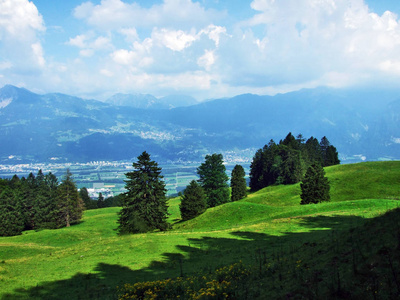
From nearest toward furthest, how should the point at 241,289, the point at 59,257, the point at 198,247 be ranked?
the point at 241,289, the point at 198,247, the point at 59,257

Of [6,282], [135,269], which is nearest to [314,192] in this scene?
[135,269]

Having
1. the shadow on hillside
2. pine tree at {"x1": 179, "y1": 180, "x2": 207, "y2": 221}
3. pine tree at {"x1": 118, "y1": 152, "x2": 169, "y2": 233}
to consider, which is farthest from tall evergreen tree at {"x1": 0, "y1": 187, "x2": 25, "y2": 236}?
the shadow on hillside

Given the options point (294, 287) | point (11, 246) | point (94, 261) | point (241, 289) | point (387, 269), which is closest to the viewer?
point (387, 269)

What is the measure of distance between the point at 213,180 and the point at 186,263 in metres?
53.4

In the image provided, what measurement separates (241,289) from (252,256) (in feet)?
25.1

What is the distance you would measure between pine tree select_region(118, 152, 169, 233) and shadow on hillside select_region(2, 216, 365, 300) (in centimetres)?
1638

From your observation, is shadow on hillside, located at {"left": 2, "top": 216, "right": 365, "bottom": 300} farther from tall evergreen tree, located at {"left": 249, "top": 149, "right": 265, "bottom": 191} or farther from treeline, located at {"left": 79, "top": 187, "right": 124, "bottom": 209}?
treeline, located at {"left": 79, "top": 187, "right": 124, "bottom": 209}

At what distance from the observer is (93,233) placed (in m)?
63.3

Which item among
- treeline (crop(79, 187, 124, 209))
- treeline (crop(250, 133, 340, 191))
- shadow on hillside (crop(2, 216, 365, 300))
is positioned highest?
treeline (crop(250, 133, 340, 191))

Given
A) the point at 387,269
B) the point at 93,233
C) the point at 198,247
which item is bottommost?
the point at 93,233

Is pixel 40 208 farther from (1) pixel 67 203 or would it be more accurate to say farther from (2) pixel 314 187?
(2) pixel 314 187

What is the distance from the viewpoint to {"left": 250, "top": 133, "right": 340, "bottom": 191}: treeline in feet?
306

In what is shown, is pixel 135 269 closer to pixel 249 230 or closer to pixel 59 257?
pixel 59 257

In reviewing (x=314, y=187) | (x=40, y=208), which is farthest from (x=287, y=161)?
(x=40, y=208)
